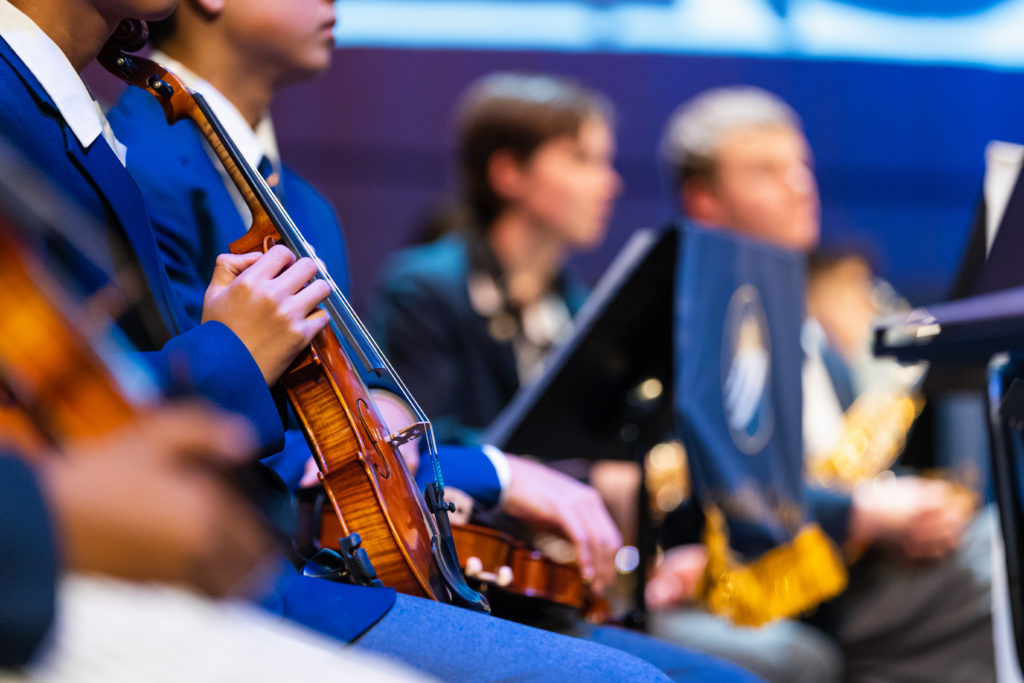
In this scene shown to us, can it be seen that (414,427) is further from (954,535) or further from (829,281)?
(829,281)

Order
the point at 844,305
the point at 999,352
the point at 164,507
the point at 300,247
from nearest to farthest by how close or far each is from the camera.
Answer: the point at 164,507 → the point at 300,247 → the point at 999,352 → the point at 844,305

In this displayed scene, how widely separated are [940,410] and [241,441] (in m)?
2.10

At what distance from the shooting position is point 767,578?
1.86m

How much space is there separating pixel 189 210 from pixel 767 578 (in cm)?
122

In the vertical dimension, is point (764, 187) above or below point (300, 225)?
above

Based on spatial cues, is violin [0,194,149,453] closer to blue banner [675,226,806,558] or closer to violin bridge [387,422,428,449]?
violin bridge [387,422,428,449]

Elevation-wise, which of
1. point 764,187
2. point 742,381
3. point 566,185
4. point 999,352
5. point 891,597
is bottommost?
point 891,597

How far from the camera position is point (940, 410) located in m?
2.27

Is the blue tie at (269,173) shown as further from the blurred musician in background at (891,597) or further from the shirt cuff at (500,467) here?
the blurred musician in background at (891,597)

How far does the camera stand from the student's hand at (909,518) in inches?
85.5

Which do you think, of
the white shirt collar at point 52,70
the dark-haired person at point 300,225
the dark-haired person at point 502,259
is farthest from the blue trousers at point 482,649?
the dark-haired person at point 502,259

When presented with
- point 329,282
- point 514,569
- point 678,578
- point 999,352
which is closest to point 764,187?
point 678,578

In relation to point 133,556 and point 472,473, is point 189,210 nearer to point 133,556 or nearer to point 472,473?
point 472,473

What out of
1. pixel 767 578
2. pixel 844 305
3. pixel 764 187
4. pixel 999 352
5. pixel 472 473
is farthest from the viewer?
pixel 844 305
